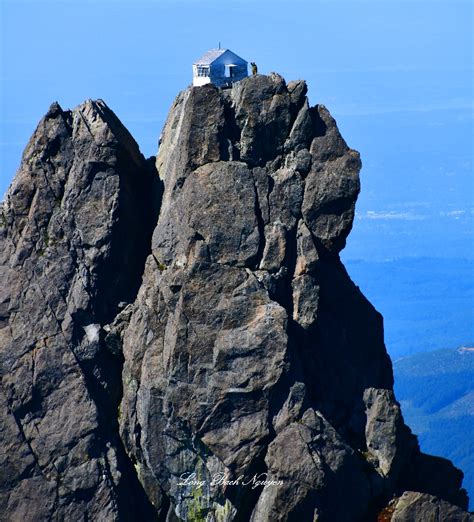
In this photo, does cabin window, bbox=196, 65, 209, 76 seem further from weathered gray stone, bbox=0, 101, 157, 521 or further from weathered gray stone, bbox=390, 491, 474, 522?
weathered gray stone, bbox=390, 491, 474, 522

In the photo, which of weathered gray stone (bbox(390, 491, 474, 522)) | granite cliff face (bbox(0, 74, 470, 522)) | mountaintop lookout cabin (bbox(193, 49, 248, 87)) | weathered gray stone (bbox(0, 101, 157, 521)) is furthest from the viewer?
mountaintop lookout cabin (bbox(193, 49, 248, 87))

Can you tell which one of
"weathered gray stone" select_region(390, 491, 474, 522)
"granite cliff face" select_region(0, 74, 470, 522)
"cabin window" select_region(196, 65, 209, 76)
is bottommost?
"weathered gray stone" select_region(390, 491, 474, 522)

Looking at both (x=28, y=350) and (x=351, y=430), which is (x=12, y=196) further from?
(x=351, y=430)

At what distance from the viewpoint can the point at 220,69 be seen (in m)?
64.1

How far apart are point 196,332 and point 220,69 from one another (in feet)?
55.4

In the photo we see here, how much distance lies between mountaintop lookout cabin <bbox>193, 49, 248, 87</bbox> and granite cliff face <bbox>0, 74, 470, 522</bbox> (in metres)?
4.65

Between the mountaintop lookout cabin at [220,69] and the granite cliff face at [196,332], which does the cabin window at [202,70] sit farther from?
the granite cliff face at [196,332]

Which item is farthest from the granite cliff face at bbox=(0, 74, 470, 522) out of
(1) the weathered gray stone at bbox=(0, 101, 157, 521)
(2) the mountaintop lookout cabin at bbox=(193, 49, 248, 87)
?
(2) the mountaintop lookout cabin at bbox=(193, 49, 248, 87)

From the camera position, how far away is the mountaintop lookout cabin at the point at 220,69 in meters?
63.9

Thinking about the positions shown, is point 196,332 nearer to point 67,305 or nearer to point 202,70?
point 67,305

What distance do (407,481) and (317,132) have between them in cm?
1685

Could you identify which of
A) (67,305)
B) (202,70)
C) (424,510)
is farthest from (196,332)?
(202,70)

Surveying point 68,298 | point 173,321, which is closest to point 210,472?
point 173,321

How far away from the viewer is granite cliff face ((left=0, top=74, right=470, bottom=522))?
52781 millimetres
